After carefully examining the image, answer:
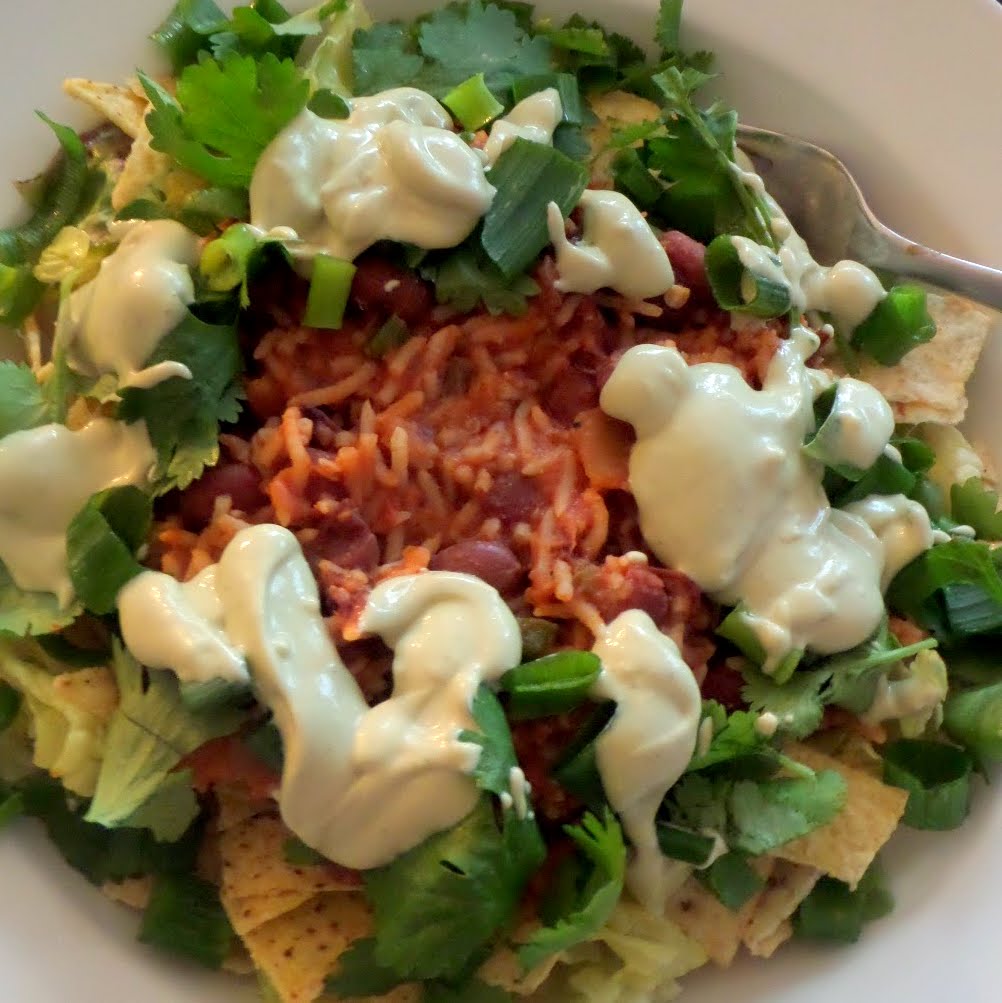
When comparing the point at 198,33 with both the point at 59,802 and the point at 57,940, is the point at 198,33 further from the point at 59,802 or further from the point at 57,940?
the point at 57,940

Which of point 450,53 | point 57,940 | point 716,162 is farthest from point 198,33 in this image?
point 57,940

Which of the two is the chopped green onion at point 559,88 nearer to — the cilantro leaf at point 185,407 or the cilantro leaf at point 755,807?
the cilantro leaf at point 185,407

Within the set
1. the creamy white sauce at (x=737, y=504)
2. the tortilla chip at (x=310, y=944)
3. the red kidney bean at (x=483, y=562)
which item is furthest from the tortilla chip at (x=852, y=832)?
the tortilla chip at (x=310, y=944)

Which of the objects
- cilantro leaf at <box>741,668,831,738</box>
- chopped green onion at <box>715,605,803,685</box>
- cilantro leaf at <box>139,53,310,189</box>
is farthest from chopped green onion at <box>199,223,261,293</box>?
cilantro leaf at <box>741,668,831,738</box>

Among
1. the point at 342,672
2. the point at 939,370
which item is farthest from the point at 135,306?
the point at 939,370

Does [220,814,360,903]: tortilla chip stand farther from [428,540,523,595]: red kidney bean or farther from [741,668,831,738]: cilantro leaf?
[741,668,831,738]: cilantro leaf

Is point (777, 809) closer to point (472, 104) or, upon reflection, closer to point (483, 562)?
point (483, 562)
